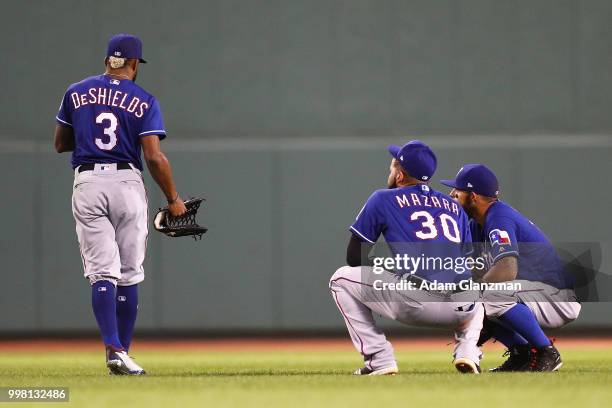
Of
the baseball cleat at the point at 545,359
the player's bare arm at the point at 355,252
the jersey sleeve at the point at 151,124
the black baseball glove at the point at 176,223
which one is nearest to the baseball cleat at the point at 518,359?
the baseball cleat at the point at 545,359

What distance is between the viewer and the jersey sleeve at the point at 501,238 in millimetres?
6277

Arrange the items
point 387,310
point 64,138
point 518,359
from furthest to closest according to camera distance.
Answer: point 518,359, point 64,138, point 387,310

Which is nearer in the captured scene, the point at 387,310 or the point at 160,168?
the point at 387,310

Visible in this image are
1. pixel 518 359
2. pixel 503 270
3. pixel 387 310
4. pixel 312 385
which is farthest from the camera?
pixel 518 359

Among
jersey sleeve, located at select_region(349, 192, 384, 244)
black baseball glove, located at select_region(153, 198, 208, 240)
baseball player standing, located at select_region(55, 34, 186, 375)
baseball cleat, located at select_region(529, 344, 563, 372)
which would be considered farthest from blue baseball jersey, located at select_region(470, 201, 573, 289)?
baseball player standing, located at select_region(55, 34, 186, 375)

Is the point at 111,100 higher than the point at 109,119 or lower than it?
higher

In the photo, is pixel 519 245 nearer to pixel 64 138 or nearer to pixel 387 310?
pixel 387 310

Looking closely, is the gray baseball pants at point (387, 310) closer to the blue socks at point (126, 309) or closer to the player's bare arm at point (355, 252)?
the player's bare arm at point (355, 252)

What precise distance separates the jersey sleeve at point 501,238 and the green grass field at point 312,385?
0.70 meters

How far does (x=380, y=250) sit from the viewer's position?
891 cm

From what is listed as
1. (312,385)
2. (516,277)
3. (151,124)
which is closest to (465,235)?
(516,277)

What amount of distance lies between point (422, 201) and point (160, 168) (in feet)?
4.73

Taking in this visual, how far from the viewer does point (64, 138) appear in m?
6.41

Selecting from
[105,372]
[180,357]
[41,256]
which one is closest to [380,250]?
[180,357]
